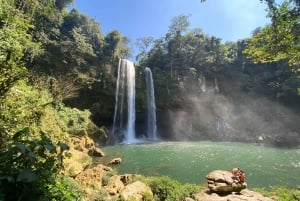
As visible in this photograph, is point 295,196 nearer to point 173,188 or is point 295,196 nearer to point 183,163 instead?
point 173,188

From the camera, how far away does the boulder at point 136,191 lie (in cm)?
683

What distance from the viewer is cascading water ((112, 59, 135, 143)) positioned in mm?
29328

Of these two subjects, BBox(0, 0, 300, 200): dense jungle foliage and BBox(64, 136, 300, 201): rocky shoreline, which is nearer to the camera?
BBox(0, 0, 300, 200): dense jungle foliage

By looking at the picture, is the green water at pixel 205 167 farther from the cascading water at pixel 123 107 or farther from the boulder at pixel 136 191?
the cascading water at pixel 123 107

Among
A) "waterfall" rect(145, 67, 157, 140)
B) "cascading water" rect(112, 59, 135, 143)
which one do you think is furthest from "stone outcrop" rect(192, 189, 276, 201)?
"waterfall" rect(145, 67, 157, 140)

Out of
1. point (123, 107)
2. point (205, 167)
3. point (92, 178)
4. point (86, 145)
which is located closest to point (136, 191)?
point (92, 178)

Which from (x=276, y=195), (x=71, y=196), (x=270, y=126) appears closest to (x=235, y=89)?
(x=270, y=126)

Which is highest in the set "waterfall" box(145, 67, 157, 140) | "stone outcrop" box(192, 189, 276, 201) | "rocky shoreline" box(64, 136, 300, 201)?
"waterfall" box(145, 67, 157, 140)

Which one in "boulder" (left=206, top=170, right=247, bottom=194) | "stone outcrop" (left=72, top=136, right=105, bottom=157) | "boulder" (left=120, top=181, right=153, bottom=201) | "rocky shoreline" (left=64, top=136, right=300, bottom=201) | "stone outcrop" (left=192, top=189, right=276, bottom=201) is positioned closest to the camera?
"boulder" (left=120, top=181, right=153, bottom=201)

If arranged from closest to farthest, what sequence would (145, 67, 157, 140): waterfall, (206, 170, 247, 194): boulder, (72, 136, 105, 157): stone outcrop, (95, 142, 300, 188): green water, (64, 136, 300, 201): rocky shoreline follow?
(64, 136, 300, 201): rocky shoreline, (206, 170, 247, 194): boulder, (95, 142, 300, 188): green water, (72, 136, 105, 157): stone outcrop, (145, 67, 157, 140): waterfall

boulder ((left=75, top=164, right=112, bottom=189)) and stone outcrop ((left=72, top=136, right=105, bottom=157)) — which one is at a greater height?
stone outcrop ((left=72, top=136, right=105, bottom=157))

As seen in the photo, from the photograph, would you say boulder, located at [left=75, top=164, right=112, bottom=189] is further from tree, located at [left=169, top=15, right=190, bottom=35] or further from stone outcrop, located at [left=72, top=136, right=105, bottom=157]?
tree, located at [left=169, top=15, right=190, bottom=35]

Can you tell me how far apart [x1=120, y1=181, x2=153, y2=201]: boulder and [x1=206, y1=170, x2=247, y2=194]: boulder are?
244cm

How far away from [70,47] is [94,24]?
1759 cm
